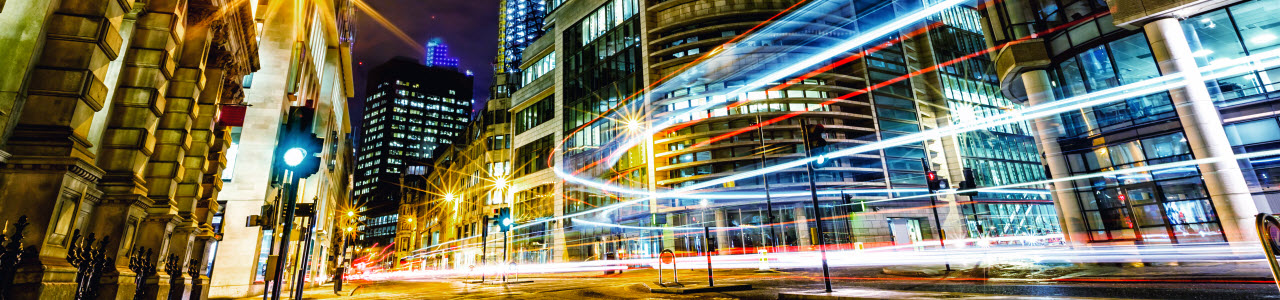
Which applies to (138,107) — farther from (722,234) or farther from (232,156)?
(722,234)

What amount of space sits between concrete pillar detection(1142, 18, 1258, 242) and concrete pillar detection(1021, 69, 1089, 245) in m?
4.16

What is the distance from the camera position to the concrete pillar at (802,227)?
4441 centimetres

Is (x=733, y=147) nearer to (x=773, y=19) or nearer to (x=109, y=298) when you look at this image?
(x=773, y=19)

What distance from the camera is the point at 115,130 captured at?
11.3 metres

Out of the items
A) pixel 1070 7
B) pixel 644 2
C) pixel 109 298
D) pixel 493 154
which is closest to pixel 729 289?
pixel 109 298

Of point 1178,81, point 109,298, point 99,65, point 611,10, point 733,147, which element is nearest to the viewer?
point 99,65

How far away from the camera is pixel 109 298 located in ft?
33.1

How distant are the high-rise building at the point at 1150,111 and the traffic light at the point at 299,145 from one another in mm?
23764

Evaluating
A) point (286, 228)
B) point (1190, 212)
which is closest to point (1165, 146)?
point (1190, 212)

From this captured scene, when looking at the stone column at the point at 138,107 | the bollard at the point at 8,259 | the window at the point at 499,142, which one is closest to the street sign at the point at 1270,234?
the bollard at the point at 8,259

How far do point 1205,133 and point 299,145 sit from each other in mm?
24096

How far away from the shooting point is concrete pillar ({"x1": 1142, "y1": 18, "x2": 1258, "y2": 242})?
15.5 m

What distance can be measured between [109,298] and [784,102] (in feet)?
147

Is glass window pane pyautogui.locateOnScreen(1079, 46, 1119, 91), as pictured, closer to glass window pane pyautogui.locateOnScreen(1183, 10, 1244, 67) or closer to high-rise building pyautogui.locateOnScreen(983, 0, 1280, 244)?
high-rise building pyautogui.locateOnScreen(983, 0, 1280, 244)
